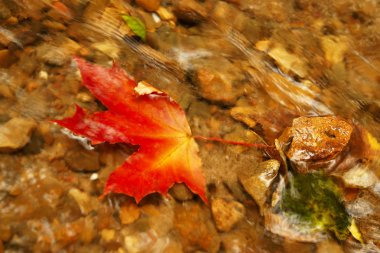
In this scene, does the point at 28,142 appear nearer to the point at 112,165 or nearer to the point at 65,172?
the point at 65,172

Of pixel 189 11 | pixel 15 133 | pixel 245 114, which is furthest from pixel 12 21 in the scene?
pixel 245 114

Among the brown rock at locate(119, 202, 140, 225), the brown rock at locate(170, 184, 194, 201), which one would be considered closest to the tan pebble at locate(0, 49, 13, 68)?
the brown rock at locate(119, 202, 140, 225)

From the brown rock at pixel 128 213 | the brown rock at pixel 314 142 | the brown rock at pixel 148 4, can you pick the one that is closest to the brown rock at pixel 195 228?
the brown rock at pixel 128 213

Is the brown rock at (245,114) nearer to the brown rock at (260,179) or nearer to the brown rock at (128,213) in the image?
the brown rock at (260,179)

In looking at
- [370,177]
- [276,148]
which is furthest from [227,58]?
[370,177]

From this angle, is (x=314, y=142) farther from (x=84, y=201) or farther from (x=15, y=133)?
(x=15, y=133)
